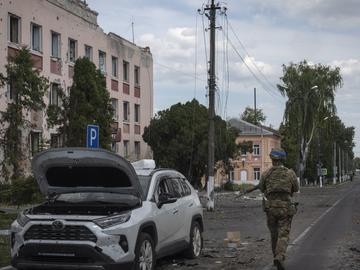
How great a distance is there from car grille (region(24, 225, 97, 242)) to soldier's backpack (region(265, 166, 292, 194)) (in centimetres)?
302

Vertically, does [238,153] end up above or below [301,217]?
above

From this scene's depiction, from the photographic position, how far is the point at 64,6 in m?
35.8

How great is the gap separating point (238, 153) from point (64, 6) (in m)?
26.3

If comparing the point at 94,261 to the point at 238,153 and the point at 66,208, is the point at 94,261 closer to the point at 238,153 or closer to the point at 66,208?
the point at 66,208

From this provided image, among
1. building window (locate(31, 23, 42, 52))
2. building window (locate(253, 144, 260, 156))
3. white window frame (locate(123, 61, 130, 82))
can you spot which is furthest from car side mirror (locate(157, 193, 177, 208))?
building window (locate(253, 144, 260, 156))

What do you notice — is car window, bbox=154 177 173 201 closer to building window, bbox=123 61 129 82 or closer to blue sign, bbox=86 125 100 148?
blue sign, bbox=86 125 100 148

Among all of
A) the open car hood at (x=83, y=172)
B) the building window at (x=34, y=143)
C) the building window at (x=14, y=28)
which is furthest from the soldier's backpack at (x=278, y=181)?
the building window at (x=14, y=28)

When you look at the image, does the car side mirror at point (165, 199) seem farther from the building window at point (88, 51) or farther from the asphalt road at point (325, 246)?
the building window at point (88, 51)

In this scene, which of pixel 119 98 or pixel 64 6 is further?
pixel 119 98

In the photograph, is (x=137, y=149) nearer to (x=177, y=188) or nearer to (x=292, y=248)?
(x=292, y=248)

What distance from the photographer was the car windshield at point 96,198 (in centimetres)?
957

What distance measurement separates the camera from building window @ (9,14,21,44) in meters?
30.1

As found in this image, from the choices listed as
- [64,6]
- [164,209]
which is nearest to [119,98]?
[64,6]

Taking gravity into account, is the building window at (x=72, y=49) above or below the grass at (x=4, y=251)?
above
